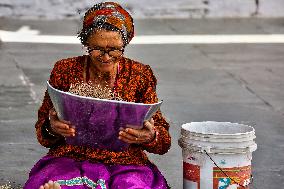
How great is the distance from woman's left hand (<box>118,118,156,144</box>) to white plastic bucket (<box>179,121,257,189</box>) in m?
0.37

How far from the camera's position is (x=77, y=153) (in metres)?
4.39

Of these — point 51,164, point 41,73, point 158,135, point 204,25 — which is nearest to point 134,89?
point 158,135

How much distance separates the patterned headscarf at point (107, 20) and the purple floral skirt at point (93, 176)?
62 cm

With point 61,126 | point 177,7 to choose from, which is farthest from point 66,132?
point 177,7

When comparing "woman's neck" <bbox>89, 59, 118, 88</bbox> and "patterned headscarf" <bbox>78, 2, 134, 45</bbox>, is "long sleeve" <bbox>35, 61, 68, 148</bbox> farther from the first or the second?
"patterned headscarf" <bbox>78, 2, 134, 45</bbox>

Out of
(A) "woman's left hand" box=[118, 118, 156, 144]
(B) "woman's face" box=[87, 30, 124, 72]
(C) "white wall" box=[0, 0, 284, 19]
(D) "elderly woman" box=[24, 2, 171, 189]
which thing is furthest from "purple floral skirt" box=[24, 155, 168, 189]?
(C) "white wall" box=[0, 0, 284, 19]

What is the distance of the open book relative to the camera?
12.9 feet

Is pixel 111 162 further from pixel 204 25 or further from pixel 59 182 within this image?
pixel 204 25

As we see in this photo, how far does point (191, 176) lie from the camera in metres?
4.48

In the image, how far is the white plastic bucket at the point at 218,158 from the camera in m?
4.35

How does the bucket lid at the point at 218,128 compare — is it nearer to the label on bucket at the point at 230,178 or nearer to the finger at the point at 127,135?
the label on bucket at the point at 230,178

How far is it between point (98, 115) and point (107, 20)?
495 millimetres

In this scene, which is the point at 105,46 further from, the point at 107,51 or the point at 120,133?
the point at 120,133

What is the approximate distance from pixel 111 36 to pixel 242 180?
0.98 m
